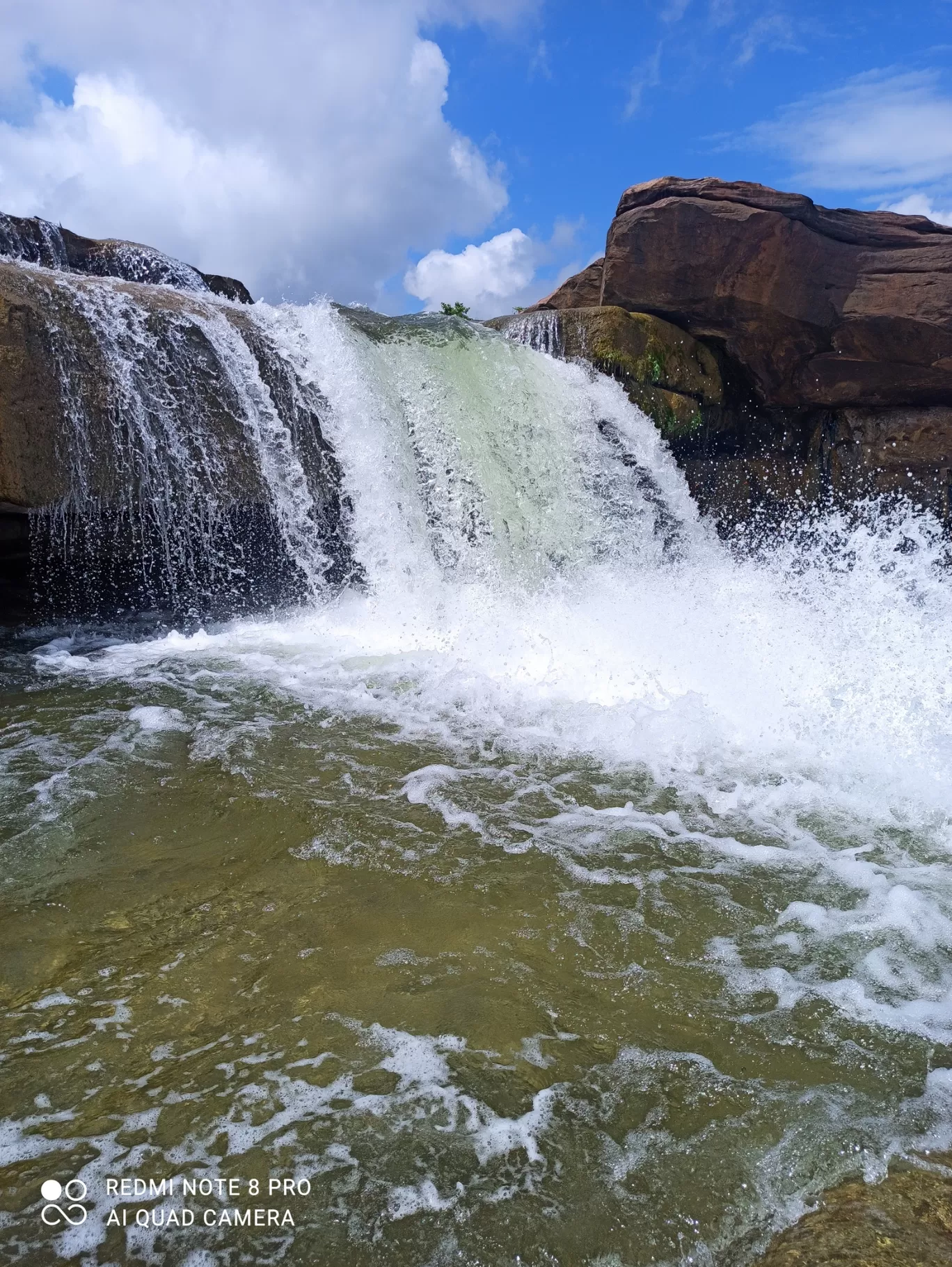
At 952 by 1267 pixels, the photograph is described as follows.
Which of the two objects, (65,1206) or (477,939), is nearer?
(65,1206)

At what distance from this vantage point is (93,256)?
32.4 ft

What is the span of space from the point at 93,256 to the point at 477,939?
10.3 m

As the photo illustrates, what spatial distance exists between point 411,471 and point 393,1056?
6.85 meters

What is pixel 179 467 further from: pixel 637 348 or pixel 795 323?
pixel 795 323

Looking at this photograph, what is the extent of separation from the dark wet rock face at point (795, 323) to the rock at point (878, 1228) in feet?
31.8

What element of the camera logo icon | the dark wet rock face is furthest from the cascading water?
the camera logo icon

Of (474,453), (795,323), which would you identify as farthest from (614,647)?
(795,323)

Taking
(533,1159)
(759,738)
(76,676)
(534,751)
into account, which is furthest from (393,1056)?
(76,676)

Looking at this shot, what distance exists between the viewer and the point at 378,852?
3.26 metres

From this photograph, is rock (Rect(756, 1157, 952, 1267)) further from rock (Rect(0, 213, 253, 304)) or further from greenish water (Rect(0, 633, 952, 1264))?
rock (Rect(0, 213, 253, 304))

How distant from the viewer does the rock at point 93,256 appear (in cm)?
921

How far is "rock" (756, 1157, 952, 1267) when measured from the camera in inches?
62.2

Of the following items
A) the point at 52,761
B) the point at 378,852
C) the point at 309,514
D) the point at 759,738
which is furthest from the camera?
the point at 309,514

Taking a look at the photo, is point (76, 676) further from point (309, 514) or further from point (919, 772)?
point (919, 772)
